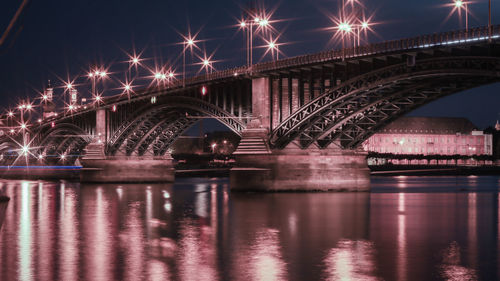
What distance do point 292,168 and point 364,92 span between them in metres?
10.1

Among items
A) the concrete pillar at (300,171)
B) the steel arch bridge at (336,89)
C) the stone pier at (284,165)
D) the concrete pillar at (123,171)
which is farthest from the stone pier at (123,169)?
the concrete pillar at (300,171)

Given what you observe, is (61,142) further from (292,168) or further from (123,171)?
(292,168)

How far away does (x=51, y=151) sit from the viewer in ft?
457

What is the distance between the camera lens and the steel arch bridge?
43.3 m

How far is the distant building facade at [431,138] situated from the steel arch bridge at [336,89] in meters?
113

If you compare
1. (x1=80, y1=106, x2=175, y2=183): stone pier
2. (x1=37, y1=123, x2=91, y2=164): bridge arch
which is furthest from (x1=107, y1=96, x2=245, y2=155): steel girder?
(x1=37, y1=123, x2=91, y2=164): bridge arch

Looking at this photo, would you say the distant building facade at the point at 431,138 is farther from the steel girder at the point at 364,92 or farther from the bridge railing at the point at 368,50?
the steel girder at the point at 364,92

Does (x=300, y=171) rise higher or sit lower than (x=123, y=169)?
higher

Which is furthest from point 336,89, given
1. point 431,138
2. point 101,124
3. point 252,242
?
point 431,138

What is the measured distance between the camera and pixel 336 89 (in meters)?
52.2

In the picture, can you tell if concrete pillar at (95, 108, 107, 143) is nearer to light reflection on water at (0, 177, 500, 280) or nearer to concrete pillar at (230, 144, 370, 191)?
concrete pillar at (230, 144, 370, 191)

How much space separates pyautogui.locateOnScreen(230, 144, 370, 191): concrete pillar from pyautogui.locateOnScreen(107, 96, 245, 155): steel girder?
14105 mm

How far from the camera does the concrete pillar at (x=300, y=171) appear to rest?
2235 inches

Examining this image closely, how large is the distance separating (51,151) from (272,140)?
91.8 m
